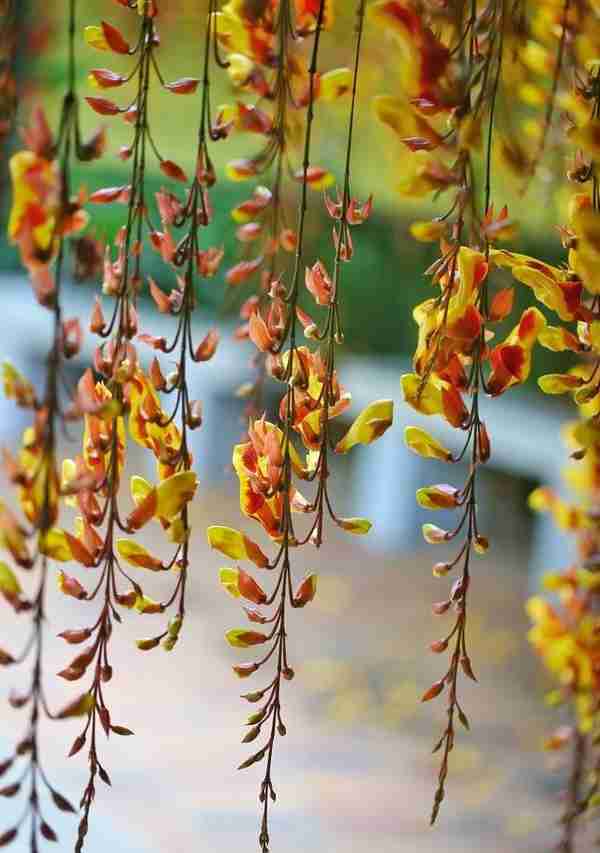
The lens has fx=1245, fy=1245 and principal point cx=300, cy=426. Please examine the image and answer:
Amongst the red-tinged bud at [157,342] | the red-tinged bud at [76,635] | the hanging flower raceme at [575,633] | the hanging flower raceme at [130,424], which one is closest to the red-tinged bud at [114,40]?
the hanging flower raceme at [130,424]

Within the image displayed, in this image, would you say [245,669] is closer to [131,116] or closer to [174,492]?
[174,492]

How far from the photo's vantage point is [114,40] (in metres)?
0.44

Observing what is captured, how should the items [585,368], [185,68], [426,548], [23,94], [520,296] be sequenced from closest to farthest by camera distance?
[585,368]
[23,94]
[185,68]
[520,296]
[426,548]

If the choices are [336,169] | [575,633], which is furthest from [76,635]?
[336,169]

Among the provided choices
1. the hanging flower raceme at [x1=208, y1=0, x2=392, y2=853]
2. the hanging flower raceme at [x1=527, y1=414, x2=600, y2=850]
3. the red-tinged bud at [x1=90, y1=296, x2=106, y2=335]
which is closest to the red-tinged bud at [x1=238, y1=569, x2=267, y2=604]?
the hanging flower raceme at [x1=208, y1=0, x2=392, y2=853]

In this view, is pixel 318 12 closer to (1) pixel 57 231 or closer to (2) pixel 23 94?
(1) pixel 57 231

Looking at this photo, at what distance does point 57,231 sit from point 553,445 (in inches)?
75.2

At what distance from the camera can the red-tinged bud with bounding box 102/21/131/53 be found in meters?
0.44

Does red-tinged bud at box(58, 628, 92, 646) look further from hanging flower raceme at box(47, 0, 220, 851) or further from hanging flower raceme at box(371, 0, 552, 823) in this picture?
hanging flower raceme at box(371, 0, 552, 823)

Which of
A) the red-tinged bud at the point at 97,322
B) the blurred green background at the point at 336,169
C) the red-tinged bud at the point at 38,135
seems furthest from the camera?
the blurred green background at the point at 336,169

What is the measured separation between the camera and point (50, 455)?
0.36 m

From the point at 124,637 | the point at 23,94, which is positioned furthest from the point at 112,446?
the point at 124,637

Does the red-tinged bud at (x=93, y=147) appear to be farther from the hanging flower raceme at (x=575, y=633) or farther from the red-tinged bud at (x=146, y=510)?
the hanging flower raceme at (x=575, y=633)

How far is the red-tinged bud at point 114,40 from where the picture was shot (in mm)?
437
